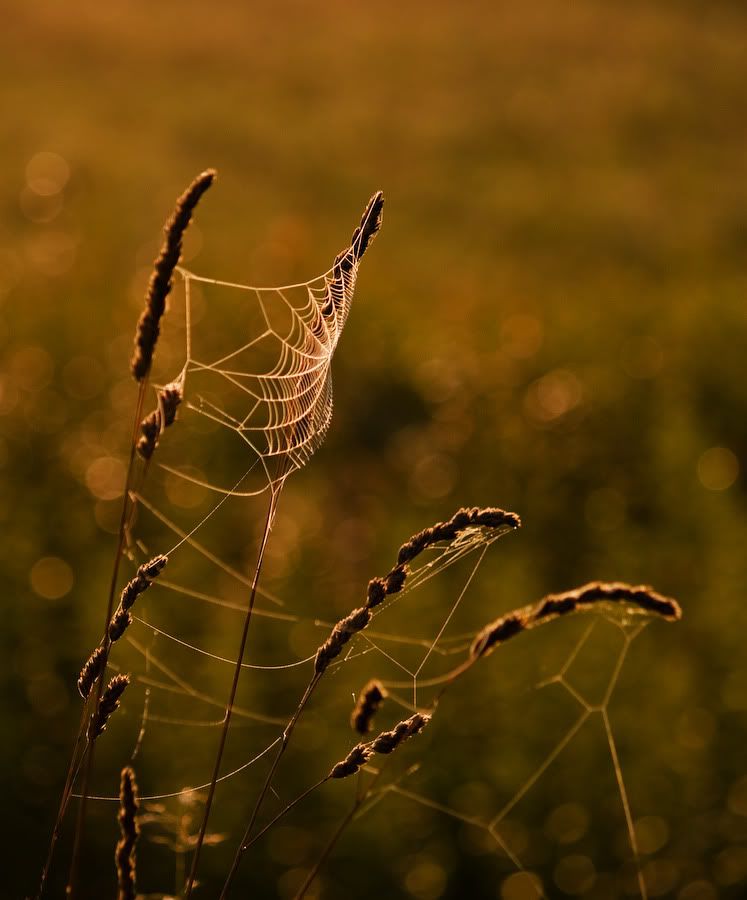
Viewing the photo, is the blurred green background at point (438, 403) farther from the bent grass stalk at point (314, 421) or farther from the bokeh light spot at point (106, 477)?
the bent grass stalk at point (314, 421)

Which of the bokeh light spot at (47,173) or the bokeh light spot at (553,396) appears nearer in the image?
the bokeh light spot at (553,396)

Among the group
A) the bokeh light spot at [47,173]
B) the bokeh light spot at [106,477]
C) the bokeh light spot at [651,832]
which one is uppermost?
the bokeh light spot at [47,173]

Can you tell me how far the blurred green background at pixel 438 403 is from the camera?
201 centimetres

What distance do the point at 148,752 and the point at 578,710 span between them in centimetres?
83

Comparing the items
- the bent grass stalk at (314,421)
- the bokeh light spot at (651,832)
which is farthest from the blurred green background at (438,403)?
the bent grass stalk at (314,421)

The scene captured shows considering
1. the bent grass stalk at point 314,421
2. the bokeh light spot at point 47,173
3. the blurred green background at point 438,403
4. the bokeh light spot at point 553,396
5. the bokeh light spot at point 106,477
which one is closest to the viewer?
the bent grass stalk at point 314,421

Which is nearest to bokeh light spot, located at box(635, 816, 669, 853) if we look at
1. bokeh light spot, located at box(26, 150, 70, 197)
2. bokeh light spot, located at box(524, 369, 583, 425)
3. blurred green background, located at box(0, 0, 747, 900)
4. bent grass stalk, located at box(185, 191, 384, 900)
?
blurred green background, located at box(0, 0, 747, 900)

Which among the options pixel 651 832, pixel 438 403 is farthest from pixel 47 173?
pixel 651 832

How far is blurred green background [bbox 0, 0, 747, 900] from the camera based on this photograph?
2014 mm

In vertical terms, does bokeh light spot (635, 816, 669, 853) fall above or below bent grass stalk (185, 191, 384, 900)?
below

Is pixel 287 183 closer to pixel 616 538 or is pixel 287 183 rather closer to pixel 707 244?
pixel 707 244

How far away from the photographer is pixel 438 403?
393 centimetres

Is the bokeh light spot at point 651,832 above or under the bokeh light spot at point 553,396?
under

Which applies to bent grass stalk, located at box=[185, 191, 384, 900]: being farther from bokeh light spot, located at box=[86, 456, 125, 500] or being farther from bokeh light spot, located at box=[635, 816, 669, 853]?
bokeh light spot, located at box=[86, 456, 125, 500]
